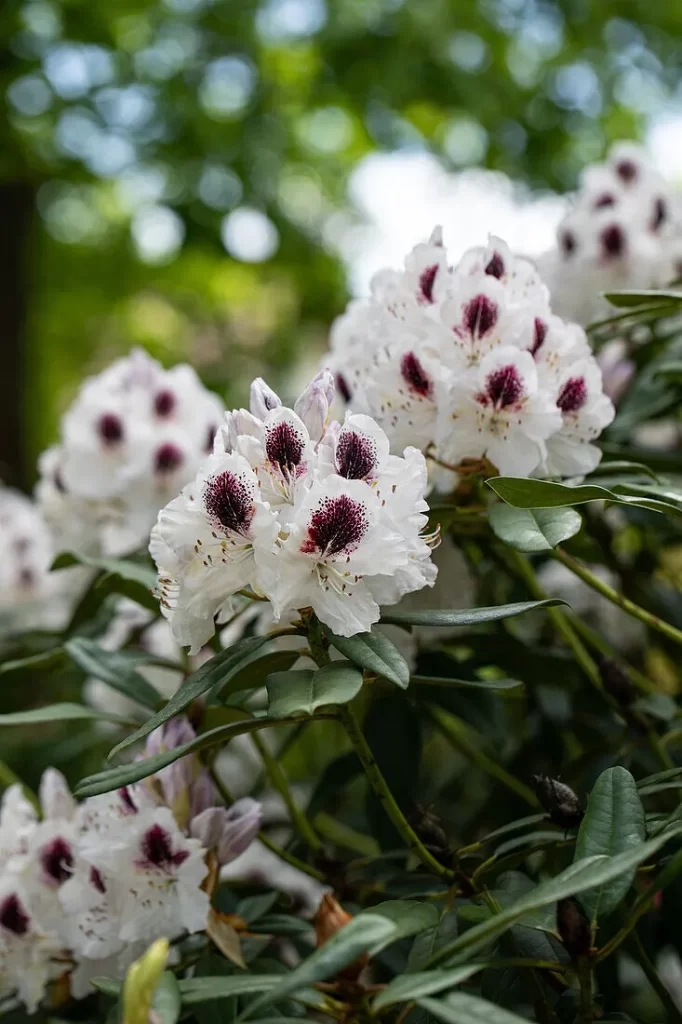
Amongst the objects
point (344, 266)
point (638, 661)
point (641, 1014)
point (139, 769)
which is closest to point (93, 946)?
point (139, 769)

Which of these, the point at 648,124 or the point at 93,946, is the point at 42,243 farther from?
the point at 93,946

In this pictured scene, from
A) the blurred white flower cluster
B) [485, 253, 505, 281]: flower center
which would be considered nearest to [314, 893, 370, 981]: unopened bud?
[485, 253, 505, 281]: flower center

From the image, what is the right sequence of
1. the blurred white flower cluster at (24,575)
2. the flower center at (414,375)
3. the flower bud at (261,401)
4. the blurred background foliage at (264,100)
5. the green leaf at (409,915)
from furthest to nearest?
the blurred background foliage at (264,100) < the blurred white flower cluster at (24,575) < the flower center at (414,375) < the flower bud at (261,401) < the green leaf at (409,915)

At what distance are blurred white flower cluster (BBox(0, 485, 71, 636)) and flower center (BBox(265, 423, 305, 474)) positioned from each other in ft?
2.97

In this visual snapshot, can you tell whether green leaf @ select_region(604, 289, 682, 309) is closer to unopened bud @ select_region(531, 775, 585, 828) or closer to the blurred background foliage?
unopened bud @ select_region(531, 775, 585, 828)

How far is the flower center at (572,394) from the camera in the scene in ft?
2.40

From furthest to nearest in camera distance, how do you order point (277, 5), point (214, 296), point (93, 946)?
point (214, 296)
point (277, 5)
point (93, 946)

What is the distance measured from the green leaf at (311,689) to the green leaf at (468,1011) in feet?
0.46

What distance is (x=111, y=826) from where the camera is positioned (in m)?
0.71

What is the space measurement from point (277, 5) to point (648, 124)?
127 cm

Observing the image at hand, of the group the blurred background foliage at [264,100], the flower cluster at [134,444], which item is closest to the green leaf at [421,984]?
the flower cluster at [134,444]

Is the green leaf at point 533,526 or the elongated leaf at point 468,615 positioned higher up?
the green leaf at point 533,526

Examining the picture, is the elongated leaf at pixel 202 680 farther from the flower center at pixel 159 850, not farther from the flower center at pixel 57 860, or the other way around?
the flower center at pixel 57 860

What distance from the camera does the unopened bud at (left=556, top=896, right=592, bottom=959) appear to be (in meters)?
0.52
